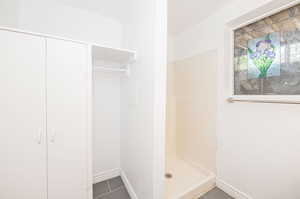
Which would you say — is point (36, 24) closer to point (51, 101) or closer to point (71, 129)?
point (51, 101)

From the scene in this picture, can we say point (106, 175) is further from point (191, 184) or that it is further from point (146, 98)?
point (146, 98)

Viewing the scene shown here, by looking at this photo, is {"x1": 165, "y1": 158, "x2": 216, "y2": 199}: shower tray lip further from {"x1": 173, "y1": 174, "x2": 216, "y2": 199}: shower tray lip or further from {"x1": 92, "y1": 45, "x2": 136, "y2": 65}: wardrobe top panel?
{"x1": 92, "y1": 45, "x2": 136, "y2": 65}: wardrobe top panel

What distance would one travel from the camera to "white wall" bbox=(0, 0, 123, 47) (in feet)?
4.50

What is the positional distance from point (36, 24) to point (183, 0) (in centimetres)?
194

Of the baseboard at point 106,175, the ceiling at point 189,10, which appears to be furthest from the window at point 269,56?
the baseboard at point 106,175

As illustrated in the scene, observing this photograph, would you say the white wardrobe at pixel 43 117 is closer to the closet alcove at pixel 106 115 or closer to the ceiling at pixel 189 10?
the closet alcove at pixel 106 115

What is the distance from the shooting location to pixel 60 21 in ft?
5.31

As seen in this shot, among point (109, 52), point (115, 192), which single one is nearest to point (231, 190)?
point (115, 192)

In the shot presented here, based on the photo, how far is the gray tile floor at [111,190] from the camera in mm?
1580

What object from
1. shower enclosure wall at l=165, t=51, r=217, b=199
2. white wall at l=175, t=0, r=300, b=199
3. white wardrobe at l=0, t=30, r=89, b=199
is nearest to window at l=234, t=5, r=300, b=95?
white wall at l=175, t=0, r=300, b=199

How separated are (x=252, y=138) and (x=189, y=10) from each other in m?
1.96

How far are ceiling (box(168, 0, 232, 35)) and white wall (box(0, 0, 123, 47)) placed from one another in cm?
90

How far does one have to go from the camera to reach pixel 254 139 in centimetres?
142

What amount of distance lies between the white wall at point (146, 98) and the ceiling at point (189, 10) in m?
0.63
